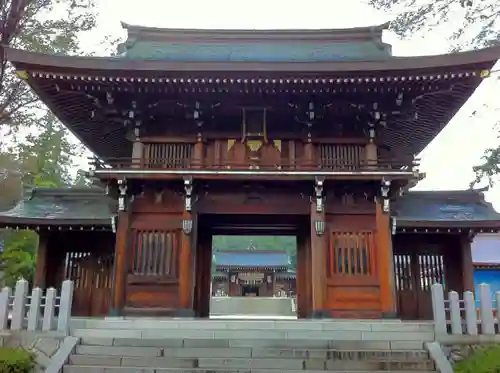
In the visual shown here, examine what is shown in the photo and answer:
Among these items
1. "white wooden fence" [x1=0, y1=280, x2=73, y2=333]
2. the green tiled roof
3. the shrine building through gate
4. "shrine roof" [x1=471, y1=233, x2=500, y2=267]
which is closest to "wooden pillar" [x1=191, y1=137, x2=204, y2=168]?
the shrine building through gate

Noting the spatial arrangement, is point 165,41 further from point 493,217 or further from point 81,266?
point 493,217

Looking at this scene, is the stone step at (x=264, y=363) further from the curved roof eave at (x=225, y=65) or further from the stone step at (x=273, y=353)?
the curved roof eave at (x=225, y=65)

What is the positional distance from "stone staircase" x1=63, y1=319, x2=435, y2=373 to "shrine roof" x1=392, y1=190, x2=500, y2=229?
4.53 metres

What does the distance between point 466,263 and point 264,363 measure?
27.6ft

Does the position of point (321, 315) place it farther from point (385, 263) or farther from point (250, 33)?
point (250, 33)

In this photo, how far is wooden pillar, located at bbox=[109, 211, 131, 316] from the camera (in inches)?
432

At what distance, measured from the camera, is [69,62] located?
10617 mm

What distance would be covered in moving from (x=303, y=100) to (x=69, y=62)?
18.1 ft

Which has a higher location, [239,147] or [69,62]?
[69,62]

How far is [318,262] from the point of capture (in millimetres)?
11180

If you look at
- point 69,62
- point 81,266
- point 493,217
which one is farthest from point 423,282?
point 69,62

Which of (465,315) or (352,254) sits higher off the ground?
(352,254)

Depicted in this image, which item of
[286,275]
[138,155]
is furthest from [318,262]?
[286,275]

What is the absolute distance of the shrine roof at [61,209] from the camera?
13.2 metres
